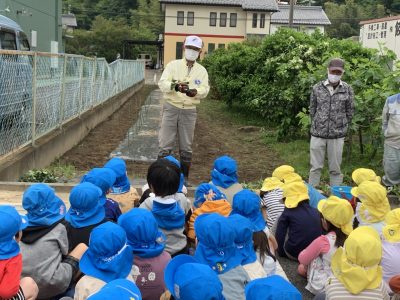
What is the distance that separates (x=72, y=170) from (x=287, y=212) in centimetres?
356

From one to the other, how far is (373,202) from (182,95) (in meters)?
2.98

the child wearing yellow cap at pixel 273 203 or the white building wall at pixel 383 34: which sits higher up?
the white building wall at pixel 383 34

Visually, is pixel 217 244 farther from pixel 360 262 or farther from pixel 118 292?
pixel 118 292

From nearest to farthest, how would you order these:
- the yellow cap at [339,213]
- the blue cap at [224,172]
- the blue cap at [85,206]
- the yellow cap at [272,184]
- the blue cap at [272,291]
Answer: the blue cap at [272,291], the blue cap at [85,206], the yellow cap at [339,213], the blue cap at [224,172], the yellow cap at [272,184]

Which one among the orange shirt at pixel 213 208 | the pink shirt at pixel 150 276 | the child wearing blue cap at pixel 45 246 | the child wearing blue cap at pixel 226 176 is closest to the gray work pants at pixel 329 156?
the child wearing blue cap at pixel 226 176

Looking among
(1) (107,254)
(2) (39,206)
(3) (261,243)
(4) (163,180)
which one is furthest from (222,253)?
(2) (39,206)

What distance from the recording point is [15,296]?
2.38 meters

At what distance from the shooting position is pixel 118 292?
1638mm

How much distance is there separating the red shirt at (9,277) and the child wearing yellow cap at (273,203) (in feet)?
7.64

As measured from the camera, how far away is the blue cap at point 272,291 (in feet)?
5.69

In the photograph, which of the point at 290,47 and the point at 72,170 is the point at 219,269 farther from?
the point at 290,47

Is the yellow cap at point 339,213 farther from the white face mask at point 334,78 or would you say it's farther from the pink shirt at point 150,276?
the white face mask at point 334,78

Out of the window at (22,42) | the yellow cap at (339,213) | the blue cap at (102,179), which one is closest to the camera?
the yellow cap at (339,213)

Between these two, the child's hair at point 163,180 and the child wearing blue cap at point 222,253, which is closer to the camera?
the child wearing blue cap at point 222,253
